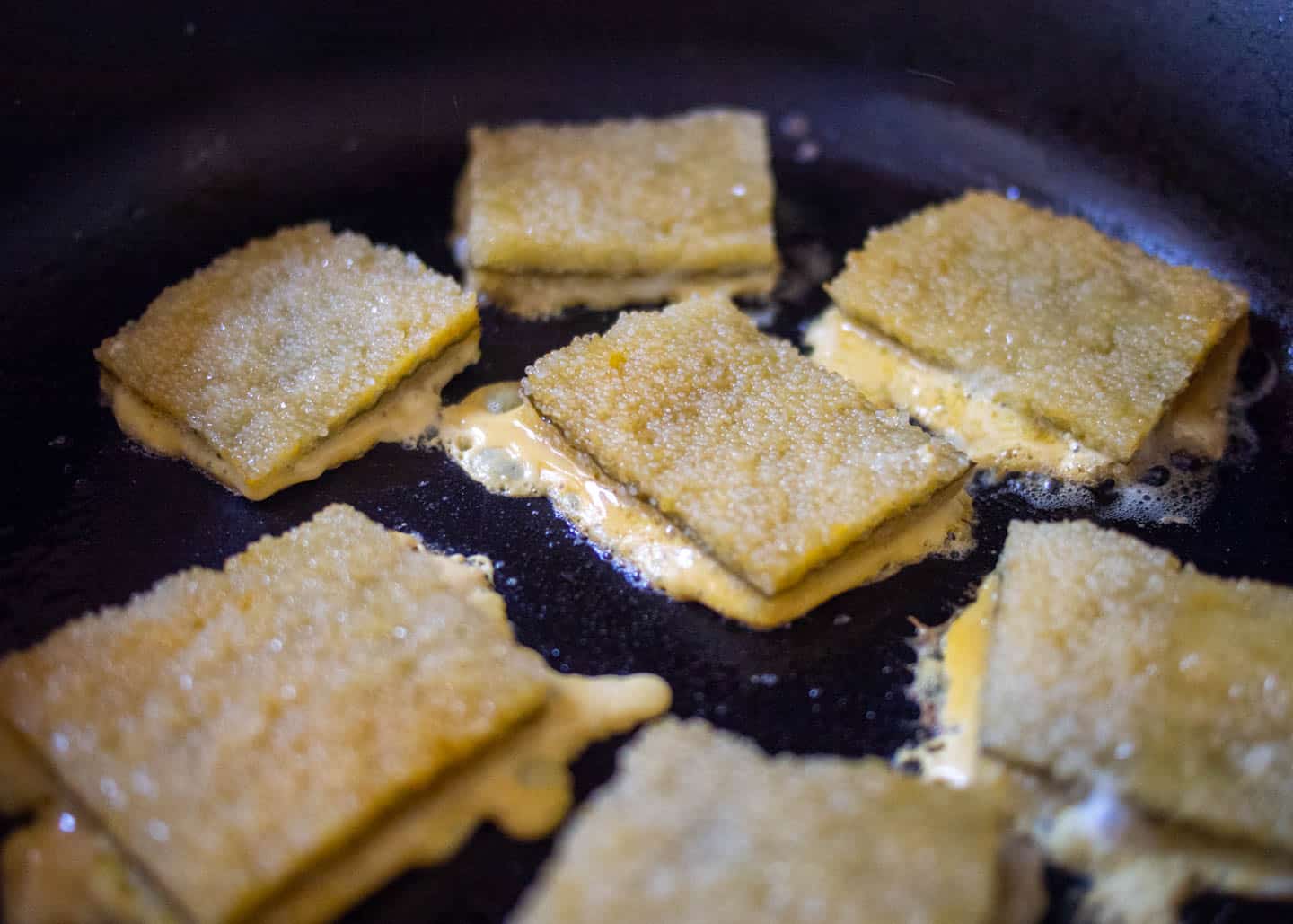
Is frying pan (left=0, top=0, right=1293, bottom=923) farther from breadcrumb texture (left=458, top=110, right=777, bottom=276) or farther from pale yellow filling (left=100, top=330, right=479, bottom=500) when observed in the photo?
breadcrumb texture (left=458, top=110, right=777, bottom=276)

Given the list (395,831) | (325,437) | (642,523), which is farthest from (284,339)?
(395,831)

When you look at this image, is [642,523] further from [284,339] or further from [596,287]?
[284,339]

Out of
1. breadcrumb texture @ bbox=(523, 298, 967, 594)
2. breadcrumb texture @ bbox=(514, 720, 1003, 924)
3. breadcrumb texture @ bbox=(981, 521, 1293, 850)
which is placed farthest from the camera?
breadcrumb texture @ bbox=(523, 298, 967, 594)

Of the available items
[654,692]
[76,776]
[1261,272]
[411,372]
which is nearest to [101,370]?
[411,372]

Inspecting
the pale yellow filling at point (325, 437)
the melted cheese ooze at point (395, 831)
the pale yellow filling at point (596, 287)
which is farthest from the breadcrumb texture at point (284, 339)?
the melted cheese ooze at point (395, 831)

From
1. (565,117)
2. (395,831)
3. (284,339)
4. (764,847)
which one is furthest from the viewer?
(565,117)

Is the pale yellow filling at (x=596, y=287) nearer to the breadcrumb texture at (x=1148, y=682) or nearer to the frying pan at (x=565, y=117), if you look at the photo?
the frying pan at (x=565, y=117)

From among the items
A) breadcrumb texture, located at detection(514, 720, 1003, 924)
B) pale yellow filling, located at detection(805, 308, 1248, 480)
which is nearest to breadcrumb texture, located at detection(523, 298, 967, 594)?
pale yellow filling, located at detection(805, 308, 1248, 480)
